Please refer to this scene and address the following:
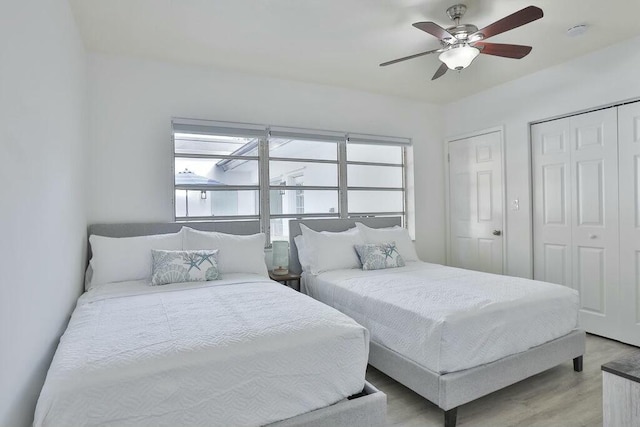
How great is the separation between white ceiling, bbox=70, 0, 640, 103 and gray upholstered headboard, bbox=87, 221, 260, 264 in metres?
1.49

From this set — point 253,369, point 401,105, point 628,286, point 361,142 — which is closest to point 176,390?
point 253,369

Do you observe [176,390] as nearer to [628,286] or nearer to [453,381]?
[453,381]

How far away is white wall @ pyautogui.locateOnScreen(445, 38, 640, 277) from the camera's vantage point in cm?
313

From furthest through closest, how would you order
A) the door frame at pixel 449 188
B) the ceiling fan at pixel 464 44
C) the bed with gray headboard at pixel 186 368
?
the door frame at pixel 449 188
the ceiling fan at pixel 464 44
the bed with gray headboard at pixel 186 368

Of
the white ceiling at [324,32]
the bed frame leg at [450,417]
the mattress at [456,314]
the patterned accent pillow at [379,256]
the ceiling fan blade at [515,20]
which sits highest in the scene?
the white ceiling at [324,32]

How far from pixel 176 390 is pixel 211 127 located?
261 cm

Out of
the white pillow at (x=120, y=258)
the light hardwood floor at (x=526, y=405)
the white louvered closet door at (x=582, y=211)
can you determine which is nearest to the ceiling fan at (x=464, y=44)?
the white louvered closet door at (x=582, y=211)

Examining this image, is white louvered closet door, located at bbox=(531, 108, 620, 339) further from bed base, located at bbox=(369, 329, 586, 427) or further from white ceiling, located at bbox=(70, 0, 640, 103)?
bed base, located at bbox=(369, 329, 586, 427)

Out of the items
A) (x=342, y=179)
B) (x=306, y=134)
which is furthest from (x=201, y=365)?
(x=342, y=179)

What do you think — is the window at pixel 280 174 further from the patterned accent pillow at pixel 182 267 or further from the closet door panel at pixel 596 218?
the closet door panel at pixel 596 218

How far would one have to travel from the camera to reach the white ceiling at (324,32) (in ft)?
8.09

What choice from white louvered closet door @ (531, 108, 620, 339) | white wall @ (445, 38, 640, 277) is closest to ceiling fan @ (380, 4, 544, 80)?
white wall @ (445, 38, 640, 277)

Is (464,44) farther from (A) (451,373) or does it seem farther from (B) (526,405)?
(B) (526,405)

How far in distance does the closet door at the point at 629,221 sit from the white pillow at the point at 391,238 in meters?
1.78
